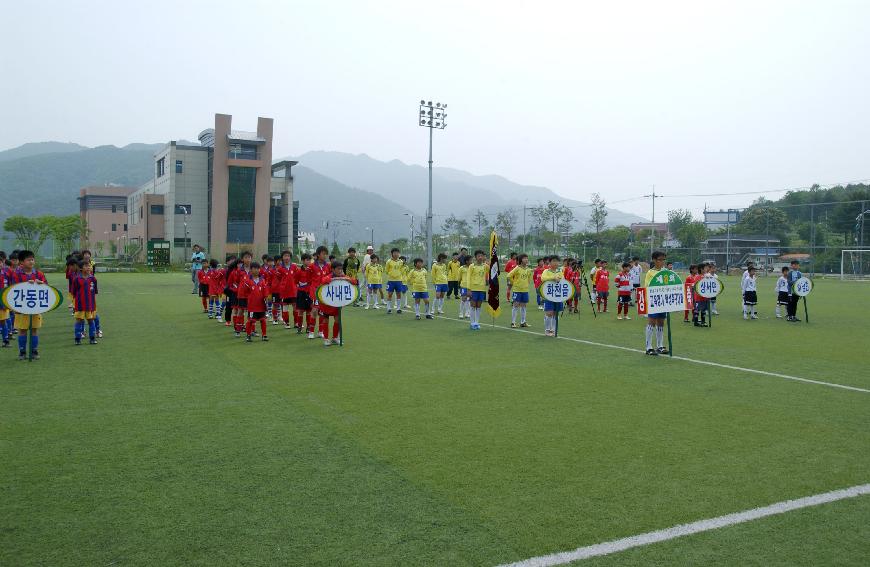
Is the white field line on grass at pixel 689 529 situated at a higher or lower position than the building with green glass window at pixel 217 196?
lower

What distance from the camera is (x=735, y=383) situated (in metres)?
9.18

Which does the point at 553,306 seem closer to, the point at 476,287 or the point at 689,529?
the point at 476,287

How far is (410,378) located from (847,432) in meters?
5.57

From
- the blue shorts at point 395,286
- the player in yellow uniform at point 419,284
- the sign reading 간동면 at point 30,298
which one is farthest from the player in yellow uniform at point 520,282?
the sign reading 간동면 at point 30,298

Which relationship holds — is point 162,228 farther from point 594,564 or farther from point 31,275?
point 594,564

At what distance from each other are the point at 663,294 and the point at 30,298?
36.4 feet

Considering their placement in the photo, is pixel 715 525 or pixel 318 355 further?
pixel 318 355

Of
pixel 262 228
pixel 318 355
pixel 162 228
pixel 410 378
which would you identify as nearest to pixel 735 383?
pixel 410 378

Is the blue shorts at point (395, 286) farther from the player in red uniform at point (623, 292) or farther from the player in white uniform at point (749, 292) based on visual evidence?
the player in white uniform at point (749, 292)

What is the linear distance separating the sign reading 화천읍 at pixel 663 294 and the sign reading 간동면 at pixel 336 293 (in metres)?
5.62

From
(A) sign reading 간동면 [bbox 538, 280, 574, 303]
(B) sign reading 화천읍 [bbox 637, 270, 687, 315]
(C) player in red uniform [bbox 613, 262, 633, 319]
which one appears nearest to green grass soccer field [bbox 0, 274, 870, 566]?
(B) sign reading 화천읍 [bbox 637, 270, 687, 315]

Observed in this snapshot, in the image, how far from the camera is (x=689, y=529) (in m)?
4.35

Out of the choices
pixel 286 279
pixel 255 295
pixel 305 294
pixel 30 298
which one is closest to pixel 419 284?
pixel 286 279

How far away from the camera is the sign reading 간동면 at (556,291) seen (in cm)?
1414
